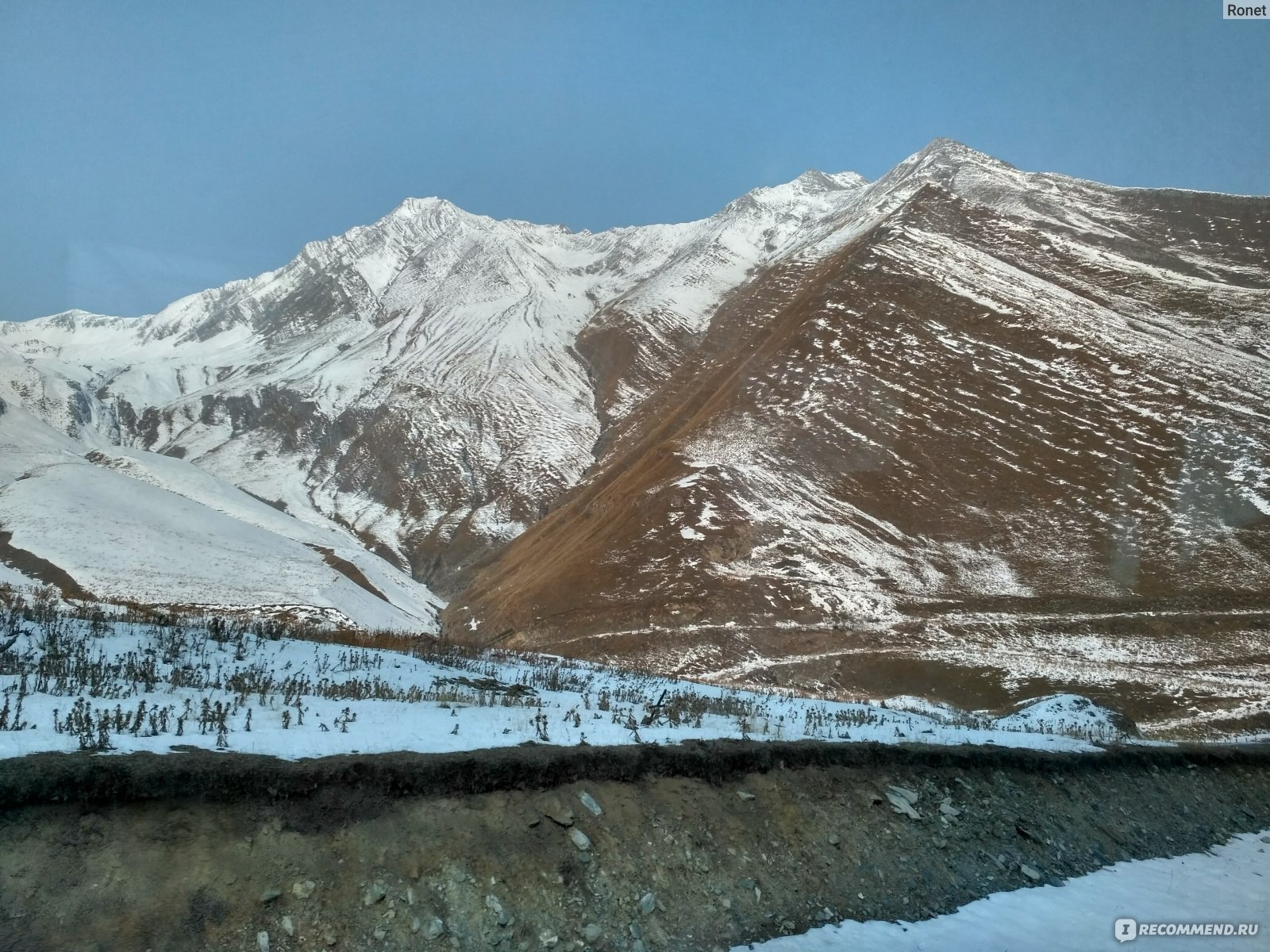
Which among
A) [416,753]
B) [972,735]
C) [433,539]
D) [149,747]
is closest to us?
[149,747]

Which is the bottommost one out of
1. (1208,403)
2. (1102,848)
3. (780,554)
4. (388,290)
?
(1102,848)

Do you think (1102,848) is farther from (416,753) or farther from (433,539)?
(433,539)

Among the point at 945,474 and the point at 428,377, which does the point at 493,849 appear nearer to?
the point at 945,474

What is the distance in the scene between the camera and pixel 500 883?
19.9 ft

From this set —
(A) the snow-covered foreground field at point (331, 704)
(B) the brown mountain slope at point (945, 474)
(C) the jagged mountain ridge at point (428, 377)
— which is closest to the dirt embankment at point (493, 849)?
(A) the snow-covered foreground field at point (331, 704)

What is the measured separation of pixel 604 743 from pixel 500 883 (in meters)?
2.13

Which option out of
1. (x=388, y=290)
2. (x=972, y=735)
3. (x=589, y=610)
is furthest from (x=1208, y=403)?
(x=388, y=290)

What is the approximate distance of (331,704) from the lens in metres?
8.86

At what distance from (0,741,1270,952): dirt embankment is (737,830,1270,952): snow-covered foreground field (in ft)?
0.81

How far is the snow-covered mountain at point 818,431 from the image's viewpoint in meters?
54.4

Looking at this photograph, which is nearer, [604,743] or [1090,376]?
[604,743]

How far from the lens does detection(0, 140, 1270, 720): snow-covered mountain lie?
5438 cm

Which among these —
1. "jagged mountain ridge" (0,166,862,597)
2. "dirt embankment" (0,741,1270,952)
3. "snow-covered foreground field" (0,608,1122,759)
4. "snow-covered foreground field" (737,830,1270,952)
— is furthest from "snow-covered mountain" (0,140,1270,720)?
"dirt embankment" (0,741,1270,952)

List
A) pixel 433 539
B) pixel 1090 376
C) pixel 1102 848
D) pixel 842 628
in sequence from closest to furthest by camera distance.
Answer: pixel 1102 848, pixel 842 628, pixel 1090 376, pixel 433 539
